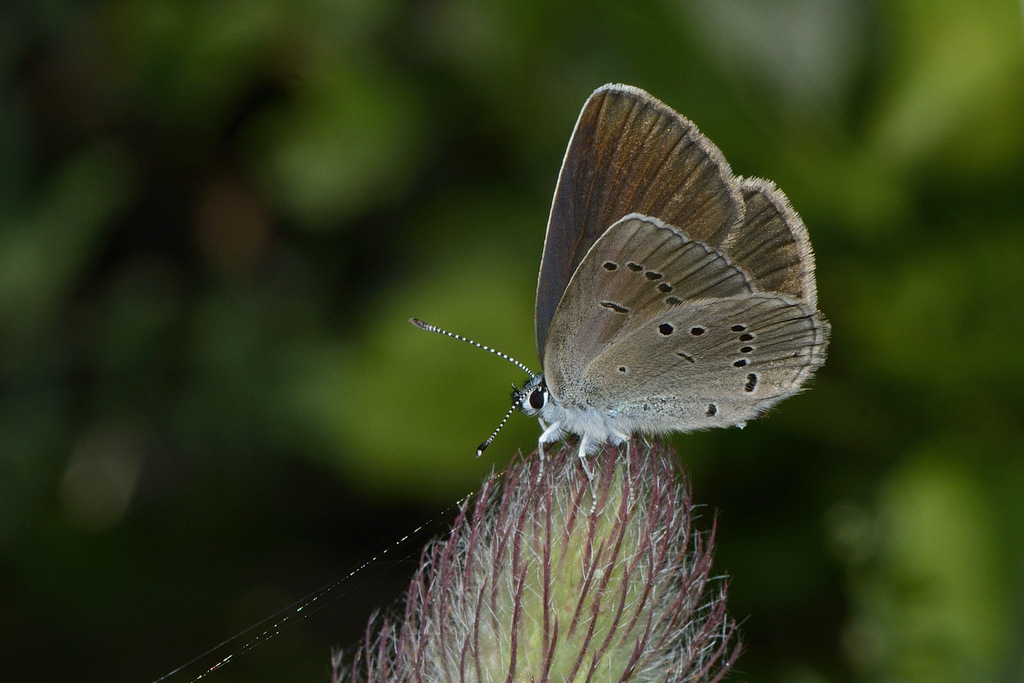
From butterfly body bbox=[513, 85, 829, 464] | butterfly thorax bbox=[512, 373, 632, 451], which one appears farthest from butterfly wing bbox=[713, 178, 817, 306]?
butterfly thorax bbox=[512, 373, 632, 451]

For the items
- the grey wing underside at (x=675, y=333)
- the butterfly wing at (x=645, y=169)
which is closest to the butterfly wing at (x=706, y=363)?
the grey wing underside at (x=675, y=333)

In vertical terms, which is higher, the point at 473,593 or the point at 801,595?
the point at 473,593

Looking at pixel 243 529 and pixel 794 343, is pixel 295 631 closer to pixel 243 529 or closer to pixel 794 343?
pixel 243 529

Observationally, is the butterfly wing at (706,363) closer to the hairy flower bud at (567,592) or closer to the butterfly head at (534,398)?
the butterfly head at (534,398)

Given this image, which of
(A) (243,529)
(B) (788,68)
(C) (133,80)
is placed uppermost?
(C) (133,80)

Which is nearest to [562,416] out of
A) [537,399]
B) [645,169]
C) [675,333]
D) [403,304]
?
[537,399]

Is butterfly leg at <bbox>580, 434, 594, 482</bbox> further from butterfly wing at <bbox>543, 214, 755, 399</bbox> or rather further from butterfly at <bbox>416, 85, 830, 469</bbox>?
butterfly wing at <bbox>543, 214, 755, 399</bbox>

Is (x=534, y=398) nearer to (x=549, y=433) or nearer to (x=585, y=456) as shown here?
(x=549, y=433)

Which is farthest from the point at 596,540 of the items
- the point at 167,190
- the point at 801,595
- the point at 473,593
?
the point at 167,190
